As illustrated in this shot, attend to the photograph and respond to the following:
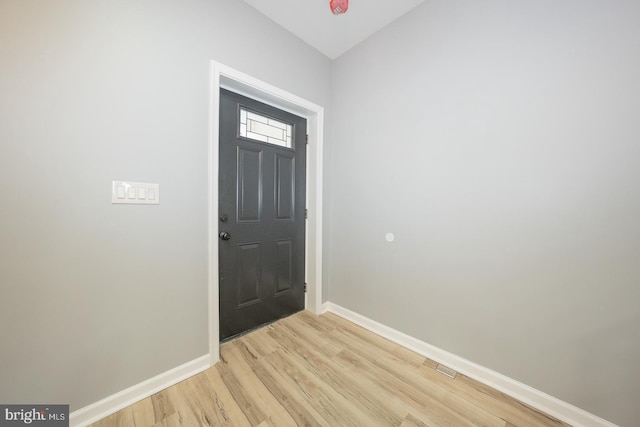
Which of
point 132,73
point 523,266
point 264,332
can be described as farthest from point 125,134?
point 523,266

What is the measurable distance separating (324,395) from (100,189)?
1.76 meters

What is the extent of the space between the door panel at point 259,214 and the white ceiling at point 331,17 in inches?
28.4

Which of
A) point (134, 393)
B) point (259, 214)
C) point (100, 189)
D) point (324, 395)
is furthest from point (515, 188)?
point (134, 393)

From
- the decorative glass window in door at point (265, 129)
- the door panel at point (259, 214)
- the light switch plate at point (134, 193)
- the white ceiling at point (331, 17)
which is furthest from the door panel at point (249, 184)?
the white ceiling at point (331, 17)

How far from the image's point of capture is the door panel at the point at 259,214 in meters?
1.74

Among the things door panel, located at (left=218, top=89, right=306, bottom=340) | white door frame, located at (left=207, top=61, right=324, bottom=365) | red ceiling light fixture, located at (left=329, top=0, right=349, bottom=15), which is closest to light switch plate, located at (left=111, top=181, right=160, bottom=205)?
white door frame, located at (left=207, top=61, right=324, bottom=365)

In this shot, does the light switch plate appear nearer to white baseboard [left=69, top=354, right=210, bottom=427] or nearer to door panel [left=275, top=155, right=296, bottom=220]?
door panel [left=275, top=155, right=296, bottom=220]

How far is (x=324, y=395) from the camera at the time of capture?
1.31 m

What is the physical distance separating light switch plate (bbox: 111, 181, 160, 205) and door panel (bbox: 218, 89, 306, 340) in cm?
46

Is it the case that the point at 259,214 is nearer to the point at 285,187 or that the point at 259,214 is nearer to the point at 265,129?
the point at 285,187

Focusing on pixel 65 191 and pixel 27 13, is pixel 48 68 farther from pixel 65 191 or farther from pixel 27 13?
pixel 65 191

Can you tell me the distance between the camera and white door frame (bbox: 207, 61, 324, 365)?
151cm

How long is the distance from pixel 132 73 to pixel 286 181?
128cm

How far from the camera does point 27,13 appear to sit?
0.97 meters
